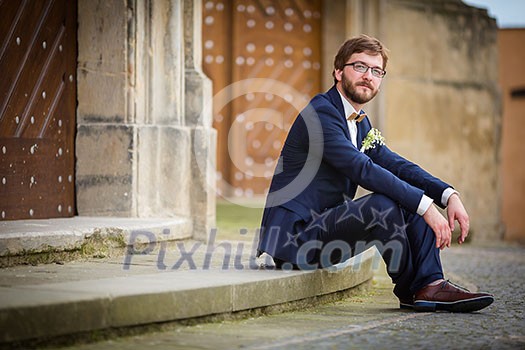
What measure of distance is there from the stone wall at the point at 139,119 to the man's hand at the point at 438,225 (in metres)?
2.49

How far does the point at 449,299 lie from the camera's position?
509 cm

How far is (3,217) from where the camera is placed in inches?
244

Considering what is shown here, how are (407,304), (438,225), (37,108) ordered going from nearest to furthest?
(438,225), (407,304), (37,108)

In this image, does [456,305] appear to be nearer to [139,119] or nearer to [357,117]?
[357,117]

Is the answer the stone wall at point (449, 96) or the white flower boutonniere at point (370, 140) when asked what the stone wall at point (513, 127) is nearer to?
the stone wall at point (449, 96)

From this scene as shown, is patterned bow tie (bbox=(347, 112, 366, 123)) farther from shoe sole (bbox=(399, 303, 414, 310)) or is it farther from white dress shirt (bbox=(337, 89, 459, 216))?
shoe sole (bbox=(399, 303, 414, 310))

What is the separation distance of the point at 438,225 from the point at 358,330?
0.76 meters

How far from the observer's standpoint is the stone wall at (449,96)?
11.6 meters

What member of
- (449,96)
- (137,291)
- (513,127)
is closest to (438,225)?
(137,291)

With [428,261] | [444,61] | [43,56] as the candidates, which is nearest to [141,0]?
[43,56]

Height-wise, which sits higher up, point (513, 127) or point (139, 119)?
point (513, 127)

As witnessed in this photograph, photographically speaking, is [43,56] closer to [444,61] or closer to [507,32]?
[444,61]

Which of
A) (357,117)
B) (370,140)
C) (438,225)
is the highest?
(357,117)

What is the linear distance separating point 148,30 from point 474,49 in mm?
6474
